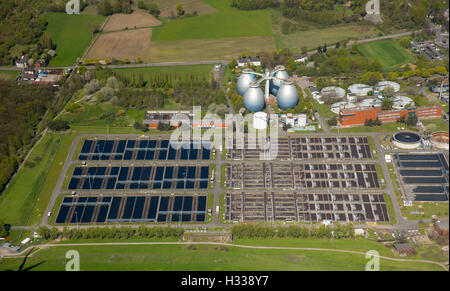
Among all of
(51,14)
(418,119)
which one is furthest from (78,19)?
(418,119)

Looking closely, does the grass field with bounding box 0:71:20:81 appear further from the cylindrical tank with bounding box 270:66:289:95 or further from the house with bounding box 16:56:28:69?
the cylindrical tank with bounding box 270:66:289:95

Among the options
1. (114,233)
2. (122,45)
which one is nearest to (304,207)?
(114,233)

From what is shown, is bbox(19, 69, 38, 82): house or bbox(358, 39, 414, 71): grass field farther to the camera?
bbox(358, 39, 414, 71): grass field

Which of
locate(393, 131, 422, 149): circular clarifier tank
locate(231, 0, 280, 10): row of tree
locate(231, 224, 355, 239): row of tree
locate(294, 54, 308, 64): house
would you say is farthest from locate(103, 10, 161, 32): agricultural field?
locate(231, 224, 355, 239): row of tree

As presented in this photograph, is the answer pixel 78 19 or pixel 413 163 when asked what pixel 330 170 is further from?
pixel 78 19

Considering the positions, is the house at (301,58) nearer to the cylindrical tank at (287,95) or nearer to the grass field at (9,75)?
the cylindrical tank at (287,95)

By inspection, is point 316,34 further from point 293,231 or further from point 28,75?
point 293,231

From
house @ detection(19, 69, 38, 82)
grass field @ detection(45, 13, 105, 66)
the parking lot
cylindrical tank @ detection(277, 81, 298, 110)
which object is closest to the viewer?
the parking lot
